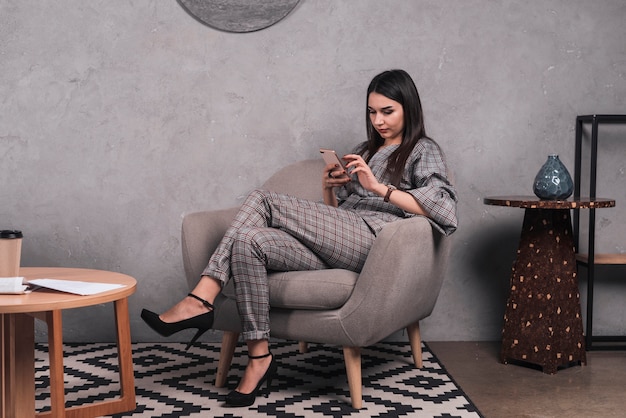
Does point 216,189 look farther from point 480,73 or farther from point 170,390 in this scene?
point 480,73

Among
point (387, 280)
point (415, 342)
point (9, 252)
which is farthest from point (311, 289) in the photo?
point (9, 252)

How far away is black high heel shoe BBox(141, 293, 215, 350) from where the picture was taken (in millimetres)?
2264

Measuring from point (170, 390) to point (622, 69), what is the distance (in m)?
2.31

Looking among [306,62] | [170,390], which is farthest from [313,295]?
[306,62]

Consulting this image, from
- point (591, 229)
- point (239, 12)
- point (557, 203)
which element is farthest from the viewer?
point (239, 12)

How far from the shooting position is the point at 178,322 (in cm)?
229

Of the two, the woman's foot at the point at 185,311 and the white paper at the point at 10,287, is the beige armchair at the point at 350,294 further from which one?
the white paper at the point at 10,287

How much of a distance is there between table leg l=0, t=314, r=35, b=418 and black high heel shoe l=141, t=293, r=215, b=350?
1.13ft

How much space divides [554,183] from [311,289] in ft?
3.54

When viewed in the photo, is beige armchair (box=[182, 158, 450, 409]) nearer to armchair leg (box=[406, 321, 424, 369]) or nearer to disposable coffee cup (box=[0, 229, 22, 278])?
armchair leg (box=[406, 321, 424, 369])

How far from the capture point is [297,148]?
3254 mm

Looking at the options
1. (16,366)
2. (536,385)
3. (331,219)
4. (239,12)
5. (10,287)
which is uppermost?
(239,12)

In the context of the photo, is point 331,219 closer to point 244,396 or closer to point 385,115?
point 385,115

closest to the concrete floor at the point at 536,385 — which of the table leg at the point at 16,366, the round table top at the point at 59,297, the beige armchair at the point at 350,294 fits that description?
the beige armchair at the point at 350,294
